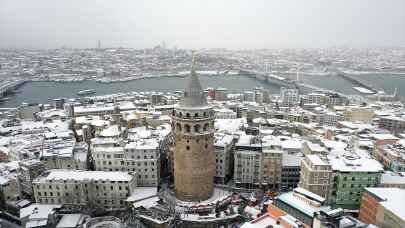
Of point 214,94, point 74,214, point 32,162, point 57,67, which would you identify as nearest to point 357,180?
point 74,214

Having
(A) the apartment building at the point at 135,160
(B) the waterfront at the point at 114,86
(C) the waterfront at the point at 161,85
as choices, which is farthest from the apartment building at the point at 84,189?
(C) the waterfront at the point at 161,85

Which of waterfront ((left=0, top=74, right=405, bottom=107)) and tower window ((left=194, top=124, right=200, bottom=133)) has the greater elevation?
tower window ((left=194, top=124, right=200, bottom=133))

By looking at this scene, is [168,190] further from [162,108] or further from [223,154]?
[162,108]

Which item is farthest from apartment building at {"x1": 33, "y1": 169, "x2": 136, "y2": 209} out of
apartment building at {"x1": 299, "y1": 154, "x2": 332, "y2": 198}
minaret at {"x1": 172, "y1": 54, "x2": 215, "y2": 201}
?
apartment building at {"x1": 299, "y1": 154, "x2": 332, "y2": 198}

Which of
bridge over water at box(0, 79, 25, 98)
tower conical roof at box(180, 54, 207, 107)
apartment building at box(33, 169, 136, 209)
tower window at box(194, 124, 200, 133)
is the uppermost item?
tower conical roof at box(180, 54, 207, 107)

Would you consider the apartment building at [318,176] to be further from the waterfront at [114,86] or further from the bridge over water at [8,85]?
the bridge over water at [8,85]

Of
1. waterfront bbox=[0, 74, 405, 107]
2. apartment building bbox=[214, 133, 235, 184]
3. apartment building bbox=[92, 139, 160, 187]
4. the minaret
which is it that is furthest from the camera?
waterfront bbox=[0, 74, 405, 107]

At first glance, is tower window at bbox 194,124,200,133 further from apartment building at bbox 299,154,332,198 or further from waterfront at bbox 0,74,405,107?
waterfront at bbox 0,74,405,107

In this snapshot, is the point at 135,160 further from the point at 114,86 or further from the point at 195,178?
the point at 114,86
